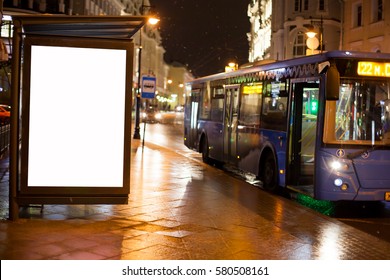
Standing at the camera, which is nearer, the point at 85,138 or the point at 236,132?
the point at 85,138

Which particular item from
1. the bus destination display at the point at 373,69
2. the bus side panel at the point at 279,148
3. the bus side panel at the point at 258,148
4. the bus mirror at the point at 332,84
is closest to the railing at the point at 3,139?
the bus side panel at the point at 258,148

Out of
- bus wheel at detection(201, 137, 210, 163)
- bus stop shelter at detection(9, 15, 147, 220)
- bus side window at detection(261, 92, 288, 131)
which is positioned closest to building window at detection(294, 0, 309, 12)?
bus wheel at detection(201, 137, 210, 163)

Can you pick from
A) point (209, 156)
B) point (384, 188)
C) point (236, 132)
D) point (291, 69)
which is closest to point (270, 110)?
point (291, 69)

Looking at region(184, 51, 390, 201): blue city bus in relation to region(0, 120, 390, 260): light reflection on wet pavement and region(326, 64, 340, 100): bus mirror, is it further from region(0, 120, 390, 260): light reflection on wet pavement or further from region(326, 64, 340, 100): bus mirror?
region(0, 120, 390, 260): light reflection on wet pavement

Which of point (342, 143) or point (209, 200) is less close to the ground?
point (342, 143)

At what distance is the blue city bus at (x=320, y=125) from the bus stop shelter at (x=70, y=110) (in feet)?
13.0

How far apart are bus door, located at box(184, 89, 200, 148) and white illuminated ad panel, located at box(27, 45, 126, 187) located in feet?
41.6

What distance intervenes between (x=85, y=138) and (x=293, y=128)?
5247 mm

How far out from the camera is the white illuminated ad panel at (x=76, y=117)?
8.81m

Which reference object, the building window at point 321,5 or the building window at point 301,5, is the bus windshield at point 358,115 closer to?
the building window at point 321,5

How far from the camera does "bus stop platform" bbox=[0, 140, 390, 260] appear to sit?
295 inches
